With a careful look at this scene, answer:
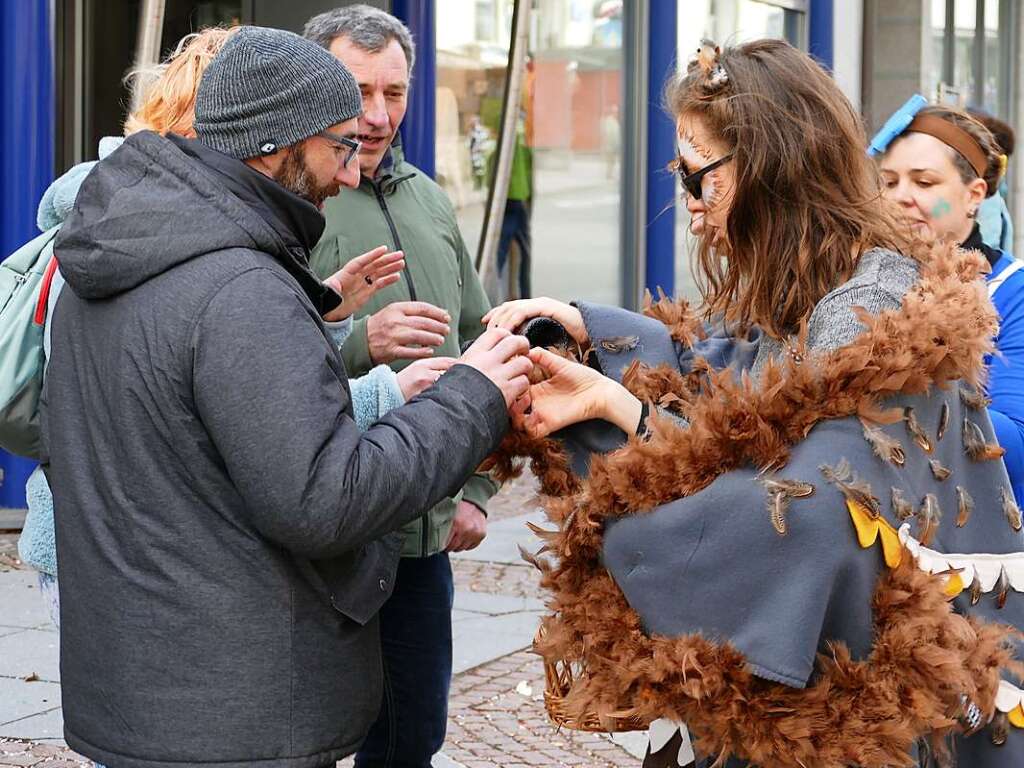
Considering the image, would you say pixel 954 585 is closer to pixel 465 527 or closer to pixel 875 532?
pixel 875 532

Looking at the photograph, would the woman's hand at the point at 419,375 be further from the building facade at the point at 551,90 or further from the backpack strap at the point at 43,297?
the building facade at the point at 551,90

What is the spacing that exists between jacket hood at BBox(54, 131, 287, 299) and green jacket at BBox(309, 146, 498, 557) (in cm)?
95

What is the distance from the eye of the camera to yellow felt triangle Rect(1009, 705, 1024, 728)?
8.27ft

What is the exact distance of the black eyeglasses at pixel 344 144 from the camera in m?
2.54

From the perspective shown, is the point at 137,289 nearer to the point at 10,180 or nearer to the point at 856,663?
the point at 856,663

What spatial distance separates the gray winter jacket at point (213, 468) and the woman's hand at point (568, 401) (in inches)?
3.4

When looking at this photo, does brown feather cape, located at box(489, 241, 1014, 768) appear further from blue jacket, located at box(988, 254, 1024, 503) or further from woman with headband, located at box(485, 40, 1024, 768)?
blue jacket, located at box(988, 254, 1024, 503)

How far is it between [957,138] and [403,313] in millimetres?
1390

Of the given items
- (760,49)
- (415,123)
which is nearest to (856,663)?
(760,49)

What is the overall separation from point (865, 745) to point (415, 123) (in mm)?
7014

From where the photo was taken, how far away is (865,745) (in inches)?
86.3

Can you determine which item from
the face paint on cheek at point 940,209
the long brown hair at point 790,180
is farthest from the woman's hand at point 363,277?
the face paint on cheek at point 940,209

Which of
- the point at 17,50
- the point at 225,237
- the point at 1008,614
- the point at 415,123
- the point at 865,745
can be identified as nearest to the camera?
the point at 865,745

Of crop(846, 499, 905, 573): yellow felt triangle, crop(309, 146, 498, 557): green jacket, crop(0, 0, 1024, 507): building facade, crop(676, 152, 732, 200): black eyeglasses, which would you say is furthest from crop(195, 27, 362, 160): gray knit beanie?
crop(0, 0, 1024, 507): building facade
